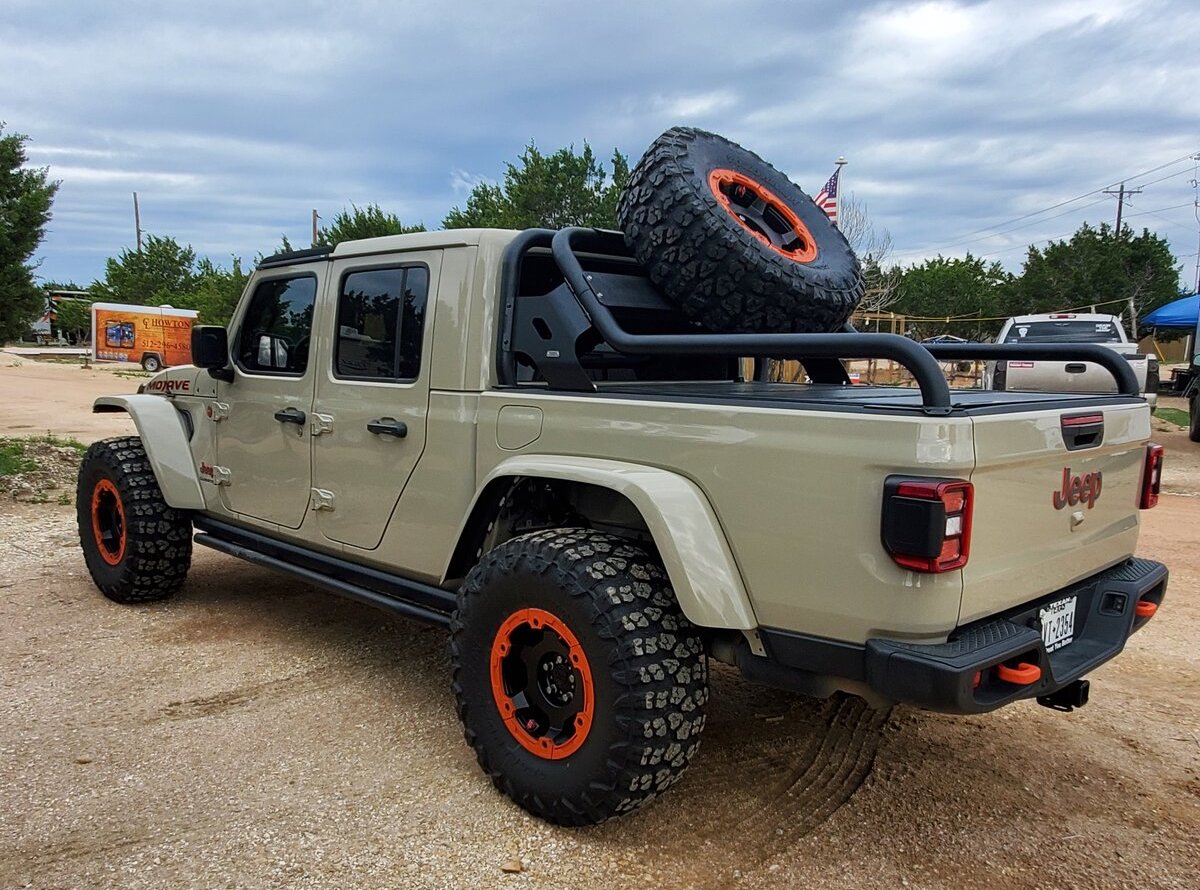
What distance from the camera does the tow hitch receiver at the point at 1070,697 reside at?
2.72m

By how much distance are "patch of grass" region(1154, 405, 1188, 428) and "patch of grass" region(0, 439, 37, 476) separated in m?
18.2

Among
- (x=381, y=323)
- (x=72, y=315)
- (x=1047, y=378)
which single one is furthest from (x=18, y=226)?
(x=72, y=315)

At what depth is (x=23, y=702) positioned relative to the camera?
3.67m

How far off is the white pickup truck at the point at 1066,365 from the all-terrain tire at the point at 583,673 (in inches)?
366

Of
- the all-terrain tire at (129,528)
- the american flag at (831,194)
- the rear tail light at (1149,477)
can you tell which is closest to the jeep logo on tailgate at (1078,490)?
the rear tail light at (1149,477)

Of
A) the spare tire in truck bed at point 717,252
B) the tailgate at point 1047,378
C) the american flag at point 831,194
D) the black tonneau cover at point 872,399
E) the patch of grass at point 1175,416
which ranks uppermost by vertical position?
the american flag at point 831,194

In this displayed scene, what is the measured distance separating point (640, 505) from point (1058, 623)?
1.33 metres

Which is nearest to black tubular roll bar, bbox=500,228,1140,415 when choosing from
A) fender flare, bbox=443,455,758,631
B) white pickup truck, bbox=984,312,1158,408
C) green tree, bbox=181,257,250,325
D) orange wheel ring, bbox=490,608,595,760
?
fender flare, bbox=443,455,758,631

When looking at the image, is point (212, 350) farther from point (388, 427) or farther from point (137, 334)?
point (137, 334)

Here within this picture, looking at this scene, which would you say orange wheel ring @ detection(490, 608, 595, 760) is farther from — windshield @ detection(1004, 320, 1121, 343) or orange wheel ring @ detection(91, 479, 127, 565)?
windshield @ detection(1004, 320, 1121, 343)

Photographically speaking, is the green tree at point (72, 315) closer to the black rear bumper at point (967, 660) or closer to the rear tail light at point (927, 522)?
the black rear bumper at point (967, 660)

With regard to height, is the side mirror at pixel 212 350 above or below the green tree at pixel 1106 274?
below

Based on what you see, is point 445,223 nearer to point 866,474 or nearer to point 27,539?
point 27,539

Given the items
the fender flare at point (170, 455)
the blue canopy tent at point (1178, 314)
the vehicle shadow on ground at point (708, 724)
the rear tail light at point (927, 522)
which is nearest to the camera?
the rear tail light at point (927, 522)
